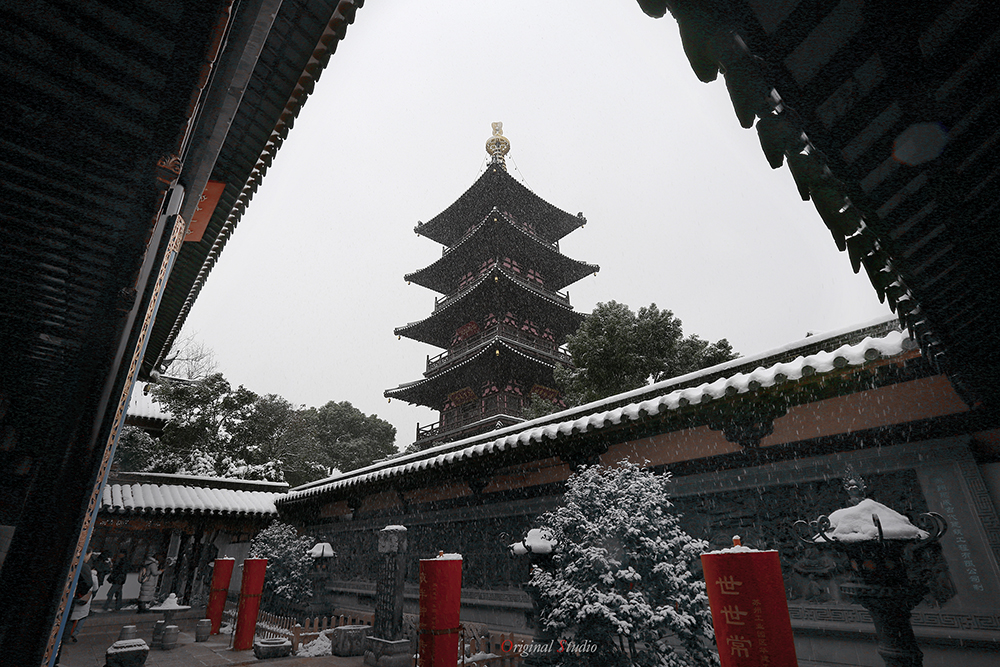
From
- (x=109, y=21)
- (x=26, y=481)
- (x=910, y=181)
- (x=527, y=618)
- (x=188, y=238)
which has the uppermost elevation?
(x=188, y=238)

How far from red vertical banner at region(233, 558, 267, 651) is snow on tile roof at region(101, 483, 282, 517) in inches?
255

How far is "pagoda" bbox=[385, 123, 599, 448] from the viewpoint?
18406mm

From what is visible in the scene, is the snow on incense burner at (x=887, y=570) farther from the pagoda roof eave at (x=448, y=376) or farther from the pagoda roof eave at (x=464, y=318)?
the pagoda roof eave at (x=464, y=318)

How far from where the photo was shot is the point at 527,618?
6.56 m

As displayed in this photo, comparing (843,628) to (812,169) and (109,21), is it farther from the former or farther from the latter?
(109,21)

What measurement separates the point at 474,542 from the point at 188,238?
591cm

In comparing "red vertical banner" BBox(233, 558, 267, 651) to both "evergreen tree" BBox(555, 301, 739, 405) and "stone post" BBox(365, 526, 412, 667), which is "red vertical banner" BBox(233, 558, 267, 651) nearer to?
"stone post" BBox(365, 526, 412, 667)

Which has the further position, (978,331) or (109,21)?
(978,331)

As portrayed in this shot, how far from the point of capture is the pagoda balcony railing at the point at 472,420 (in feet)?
56.6

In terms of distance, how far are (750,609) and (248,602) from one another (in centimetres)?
813

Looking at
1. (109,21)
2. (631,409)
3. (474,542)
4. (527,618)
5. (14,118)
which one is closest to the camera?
(109,21)

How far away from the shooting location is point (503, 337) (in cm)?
1770

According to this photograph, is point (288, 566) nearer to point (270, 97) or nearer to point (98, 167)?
point (270, 97)

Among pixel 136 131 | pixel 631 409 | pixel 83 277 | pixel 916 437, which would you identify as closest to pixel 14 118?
pixel 136 131
